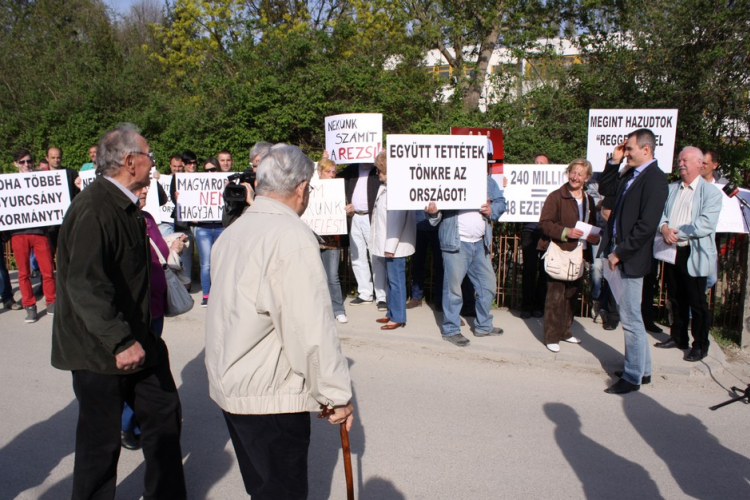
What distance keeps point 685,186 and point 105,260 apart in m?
5.11

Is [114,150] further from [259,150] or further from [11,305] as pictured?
[11,305]

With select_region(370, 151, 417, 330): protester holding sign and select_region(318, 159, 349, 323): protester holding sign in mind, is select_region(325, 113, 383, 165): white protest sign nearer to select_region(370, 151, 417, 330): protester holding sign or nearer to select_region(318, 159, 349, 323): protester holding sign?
select_region(318, 159, 349, 323): protester holding sign

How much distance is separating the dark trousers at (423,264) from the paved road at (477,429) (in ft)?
4.20

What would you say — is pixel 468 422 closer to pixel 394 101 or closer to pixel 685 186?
pixel 685 186

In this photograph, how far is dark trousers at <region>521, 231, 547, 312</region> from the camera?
7434 mm

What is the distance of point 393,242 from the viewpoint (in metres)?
6.78

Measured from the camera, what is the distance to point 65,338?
3051 mm

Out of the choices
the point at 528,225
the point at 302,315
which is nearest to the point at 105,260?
the point at 302,315

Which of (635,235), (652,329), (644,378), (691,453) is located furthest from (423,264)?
(691,453)

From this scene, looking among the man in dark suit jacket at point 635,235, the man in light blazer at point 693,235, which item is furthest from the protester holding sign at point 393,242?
the man in light blazer at point 693,235

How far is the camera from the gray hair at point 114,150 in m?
3.13

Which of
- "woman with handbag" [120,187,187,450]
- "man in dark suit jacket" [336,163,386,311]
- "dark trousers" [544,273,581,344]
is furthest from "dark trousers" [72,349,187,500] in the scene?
"man in dark suit jacket" [336,163,386,311]

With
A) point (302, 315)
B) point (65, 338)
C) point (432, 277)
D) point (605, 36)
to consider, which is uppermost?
point (605, 36)

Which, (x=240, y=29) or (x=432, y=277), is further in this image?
(x=240, y=29)
